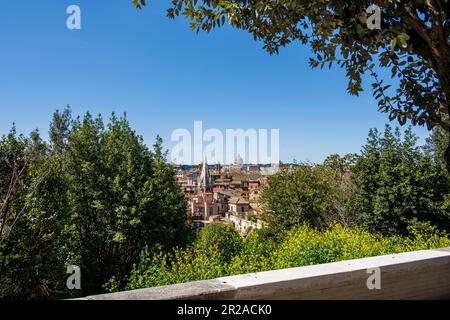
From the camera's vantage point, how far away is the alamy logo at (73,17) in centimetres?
437

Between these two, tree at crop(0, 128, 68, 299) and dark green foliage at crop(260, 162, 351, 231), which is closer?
tree at crop(0, 128, 68, 299)

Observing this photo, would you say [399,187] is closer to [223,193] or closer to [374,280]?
[374,280]

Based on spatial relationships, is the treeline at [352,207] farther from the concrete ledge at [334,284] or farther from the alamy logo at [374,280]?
the alamy logo at [374,280]

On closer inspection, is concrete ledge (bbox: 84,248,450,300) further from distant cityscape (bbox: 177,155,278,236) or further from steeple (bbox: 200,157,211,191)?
steeple (bbox: 200,157,211,191)

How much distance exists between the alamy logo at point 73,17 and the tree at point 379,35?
144cm

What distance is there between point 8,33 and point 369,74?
9.56 meters

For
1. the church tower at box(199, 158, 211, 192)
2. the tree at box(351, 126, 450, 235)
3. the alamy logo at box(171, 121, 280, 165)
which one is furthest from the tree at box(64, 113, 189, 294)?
the church tower at box(199, 158, 211, 192)

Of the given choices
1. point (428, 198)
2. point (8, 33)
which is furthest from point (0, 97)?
point (428, 198)

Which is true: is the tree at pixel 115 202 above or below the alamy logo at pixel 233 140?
below

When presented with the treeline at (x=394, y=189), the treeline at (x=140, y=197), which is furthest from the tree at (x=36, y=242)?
the treeline at (x=394, y=189)

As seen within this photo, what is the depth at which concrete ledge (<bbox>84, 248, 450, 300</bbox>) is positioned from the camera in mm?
2189

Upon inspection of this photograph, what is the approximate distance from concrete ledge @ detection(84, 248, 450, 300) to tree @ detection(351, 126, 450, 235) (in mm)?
11451

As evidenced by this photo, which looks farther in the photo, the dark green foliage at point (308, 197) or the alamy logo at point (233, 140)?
the dark green foliage at point (308, 197)
